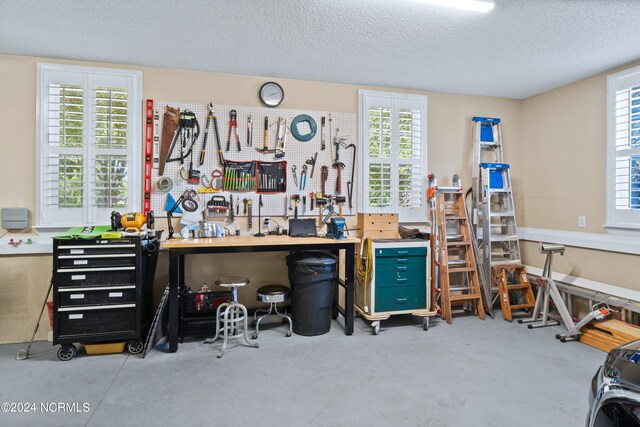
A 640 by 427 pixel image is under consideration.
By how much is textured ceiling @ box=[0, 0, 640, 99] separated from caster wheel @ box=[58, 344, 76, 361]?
268cm

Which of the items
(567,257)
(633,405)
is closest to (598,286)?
(567,257)

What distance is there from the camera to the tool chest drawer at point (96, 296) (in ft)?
9.46

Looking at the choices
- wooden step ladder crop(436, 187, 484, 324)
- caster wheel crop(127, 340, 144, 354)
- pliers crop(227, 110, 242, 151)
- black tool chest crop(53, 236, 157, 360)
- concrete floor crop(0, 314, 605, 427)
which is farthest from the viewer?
wooden step ladder crop(436, 187, 484, 324)

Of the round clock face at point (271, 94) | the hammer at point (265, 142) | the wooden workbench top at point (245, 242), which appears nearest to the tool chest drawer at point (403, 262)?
the wooden workbench top at point (245, 242)

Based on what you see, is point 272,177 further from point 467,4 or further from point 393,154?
point 467,4

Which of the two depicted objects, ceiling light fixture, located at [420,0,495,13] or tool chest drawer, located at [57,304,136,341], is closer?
ceiling light fixture, located at [420,0,495,13]

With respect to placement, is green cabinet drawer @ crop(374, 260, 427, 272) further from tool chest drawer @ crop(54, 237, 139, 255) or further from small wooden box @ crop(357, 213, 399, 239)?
tool chest drawer @ crop(54, 237, 139, 255)

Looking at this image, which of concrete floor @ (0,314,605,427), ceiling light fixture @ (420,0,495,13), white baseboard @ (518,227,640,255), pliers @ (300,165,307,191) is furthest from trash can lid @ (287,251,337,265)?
white baseboard @ (518,227,640,255)

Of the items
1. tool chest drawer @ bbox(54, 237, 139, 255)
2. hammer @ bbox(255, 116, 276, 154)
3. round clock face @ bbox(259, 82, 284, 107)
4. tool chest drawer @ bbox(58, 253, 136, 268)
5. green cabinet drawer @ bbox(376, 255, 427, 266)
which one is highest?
round clock face @ bbox(259, 82, 284, 107)

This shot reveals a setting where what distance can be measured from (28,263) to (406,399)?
3.70m

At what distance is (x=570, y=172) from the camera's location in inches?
161

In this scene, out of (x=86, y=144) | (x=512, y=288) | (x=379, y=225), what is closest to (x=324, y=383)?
(x=379, y=225)

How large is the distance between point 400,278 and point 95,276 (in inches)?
113

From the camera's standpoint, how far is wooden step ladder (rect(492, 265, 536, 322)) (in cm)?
397
